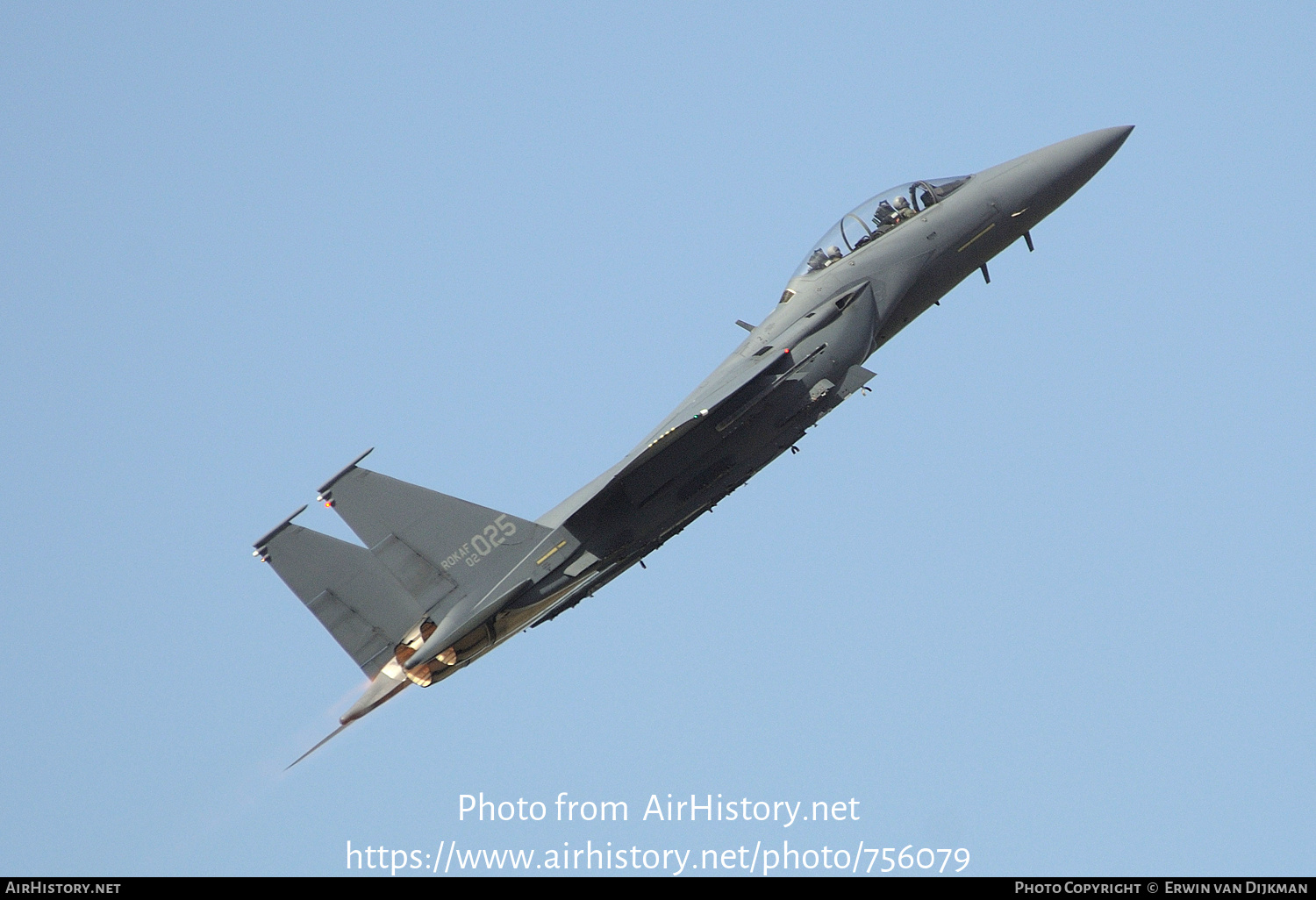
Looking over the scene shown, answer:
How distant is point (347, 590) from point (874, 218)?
8.80 metres

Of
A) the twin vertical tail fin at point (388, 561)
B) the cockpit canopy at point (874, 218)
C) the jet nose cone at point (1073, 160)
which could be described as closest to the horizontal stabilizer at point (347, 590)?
the twin vertical tail fin at point (388, 561)

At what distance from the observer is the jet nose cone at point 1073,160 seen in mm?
23531

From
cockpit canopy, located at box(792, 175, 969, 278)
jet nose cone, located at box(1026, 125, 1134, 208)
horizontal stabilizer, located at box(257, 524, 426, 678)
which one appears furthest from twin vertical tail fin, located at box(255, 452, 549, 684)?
jet nose cone, located at box(1026, 125, 1134, 208)

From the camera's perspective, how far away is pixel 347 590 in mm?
20938

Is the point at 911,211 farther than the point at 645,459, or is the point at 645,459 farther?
the point at 911,211

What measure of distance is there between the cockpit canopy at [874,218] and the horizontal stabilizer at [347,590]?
23.2 ft

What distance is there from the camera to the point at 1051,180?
23.5 m

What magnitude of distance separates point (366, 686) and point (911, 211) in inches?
386

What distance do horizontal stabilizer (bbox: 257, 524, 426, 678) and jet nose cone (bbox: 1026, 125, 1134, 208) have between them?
10625 millimetres

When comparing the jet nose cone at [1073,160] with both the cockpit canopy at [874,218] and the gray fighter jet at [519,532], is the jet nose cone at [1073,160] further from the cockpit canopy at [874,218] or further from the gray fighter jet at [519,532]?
the gray fighter jet at [519,532]

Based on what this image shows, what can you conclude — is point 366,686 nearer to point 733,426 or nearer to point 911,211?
point 733,426

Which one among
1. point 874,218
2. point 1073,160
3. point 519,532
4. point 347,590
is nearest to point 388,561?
point 347,590

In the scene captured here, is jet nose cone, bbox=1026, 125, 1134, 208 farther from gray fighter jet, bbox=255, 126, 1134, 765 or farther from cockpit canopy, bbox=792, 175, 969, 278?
gray fighter jet, bbox=255, 126, 1134, 765

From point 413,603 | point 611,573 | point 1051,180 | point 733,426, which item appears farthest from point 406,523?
point 1051,180
